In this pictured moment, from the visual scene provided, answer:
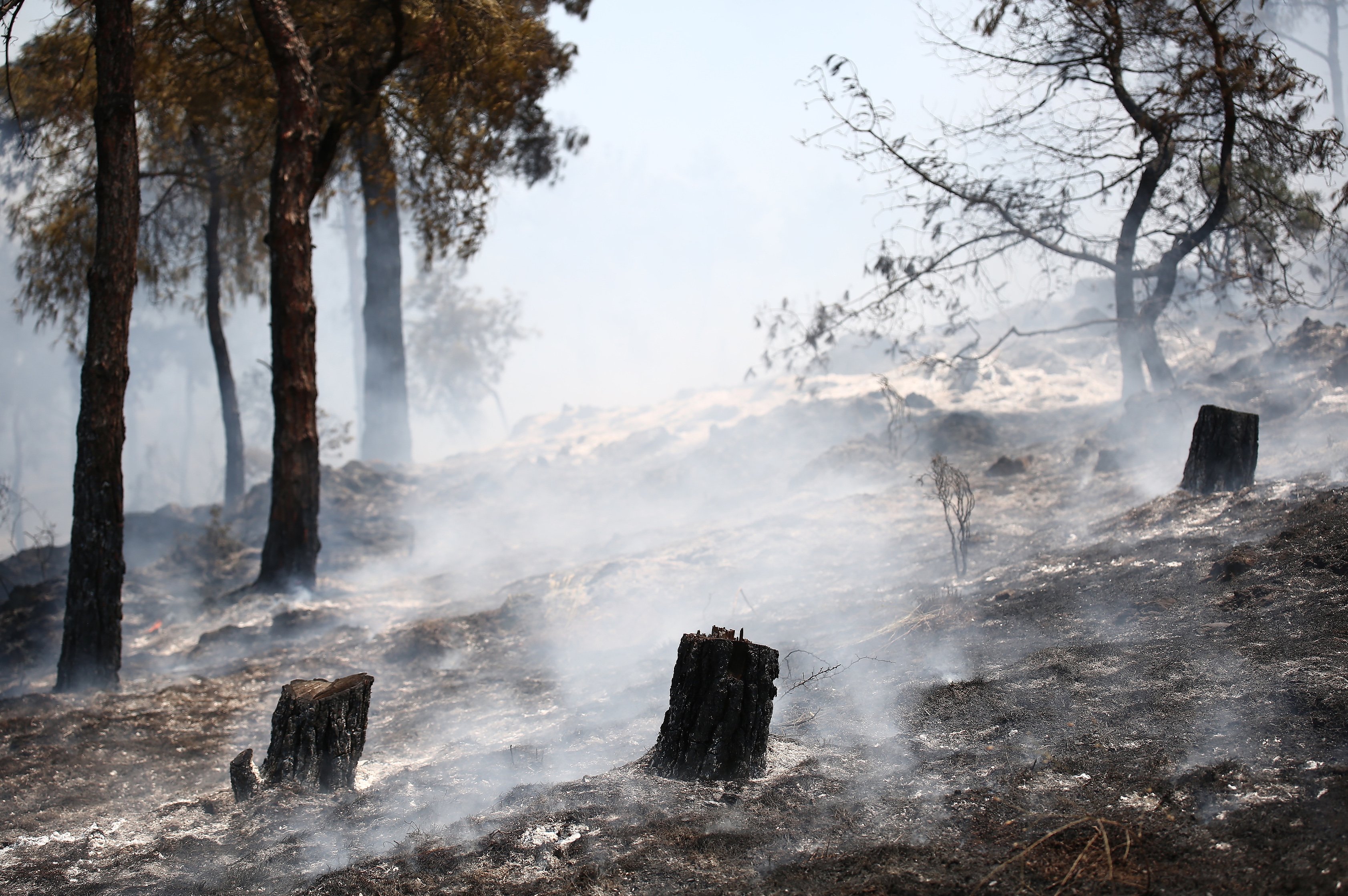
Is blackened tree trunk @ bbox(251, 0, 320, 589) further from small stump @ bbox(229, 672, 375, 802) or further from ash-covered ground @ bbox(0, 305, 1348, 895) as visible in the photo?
small stump @ bbox(229, 672, 375, 802)

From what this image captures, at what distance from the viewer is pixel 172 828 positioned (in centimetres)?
302

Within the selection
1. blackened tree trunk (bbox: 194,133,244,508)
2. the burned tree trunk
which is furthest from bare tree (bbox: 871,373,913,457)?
blackened tree trunk (bbox: 194,133,244,508)

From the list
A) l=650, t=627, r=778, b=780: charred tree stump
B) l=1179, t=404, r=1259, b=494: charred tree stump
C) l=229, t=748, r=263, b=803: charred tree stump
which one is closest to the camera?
l=650, t=627, r=778, b=780: charred tree stump

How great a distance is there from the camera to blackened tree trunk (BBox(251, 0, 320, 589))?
704 cm

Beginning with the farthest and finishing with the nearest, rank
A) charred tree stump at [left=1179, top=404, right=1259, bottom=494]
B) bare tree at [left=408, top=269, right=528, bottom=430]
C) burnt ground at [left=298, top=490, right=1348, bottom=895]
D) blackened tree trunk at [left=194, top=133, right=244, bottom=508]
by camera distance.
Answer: bare tree at [left=408, top=269, right=528, bottom=430] < blackened tree trunk at [left=194, top=133, right=244, bottom=508] < charred tree stump at [left=1179, top=404, right=1259, bottom=494] < burnt ground at [left=298, top=490, right=1348, bottom=895]

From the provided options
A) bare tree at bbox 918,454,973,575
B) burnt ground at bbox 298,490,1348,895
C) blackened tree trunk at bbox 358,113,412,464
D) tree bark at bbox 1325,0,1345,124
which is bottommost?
burnt ground at bbox 298,490,1348,895

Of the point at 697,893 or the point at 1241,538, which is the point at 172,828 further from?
the point at 1241,538

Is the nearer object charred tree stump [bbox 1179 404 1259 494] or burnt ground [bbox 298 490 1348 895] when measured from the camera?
burnt ground [bbox 298 490 1348 895]

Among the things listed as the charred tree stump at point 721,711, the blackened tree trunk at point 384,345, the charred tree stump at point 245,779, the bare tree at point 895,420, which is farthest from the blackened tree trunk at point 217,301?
the charred tree stump at point 721,711

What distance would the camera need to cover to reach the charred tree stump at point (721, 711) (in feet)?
9.44

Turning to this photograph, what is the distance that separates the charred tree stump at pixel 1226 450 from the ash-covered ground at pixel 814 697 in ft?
0.78

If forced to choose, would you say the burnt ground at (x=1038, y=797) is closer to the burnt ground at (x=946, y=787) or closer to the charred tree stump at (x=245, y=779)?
the burnt ground at (x=946, y=787)

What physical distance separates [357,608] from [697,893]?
19.8ft

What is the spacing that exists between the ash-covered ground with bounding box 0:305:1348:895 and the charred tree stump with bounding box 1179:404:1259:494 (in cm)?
24
